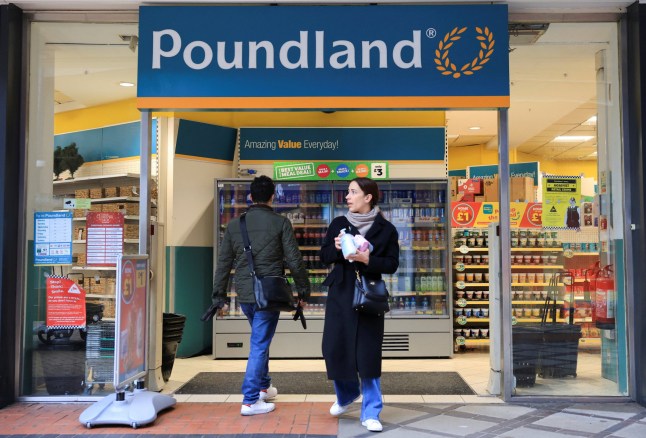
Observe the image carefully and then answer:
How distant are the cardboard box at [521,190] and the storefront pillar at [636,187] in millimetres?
718

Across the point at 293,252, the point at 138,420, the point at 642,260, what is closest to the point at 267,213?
the point at 293,252

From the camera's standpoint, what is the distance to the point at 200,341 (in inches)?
295

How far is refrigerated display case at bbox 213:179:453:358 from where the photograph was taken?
7242mm

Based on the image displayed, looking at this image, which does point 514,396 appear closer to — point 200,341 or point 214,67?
point 214,67

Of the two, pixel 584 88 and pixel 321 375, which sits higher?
pixel 584 88

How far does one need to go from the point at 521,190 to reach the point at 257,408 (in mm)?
2747

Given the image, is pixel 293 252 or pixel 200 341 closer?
pixel 293 252

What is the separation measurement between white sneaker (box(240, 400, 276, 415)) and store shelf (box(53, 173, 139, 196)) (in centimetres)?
201

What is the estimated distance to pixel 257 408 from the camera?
14.9 feet

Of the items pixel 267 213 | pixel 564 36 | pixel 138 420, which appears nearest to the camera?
pixel 138 420

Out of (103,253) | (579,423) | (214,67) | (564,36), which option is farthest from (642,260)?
(103,253)

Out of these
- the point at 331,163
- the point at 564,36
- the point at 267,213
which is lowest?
the point at 267,213

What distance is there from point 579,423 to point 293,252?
7.43 ft

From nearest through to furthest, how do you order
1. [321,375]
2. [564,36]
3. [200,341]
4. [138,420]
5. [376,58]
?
1. [138,420]
2. [376,58]
3. [564,36]
4. [321,375]
5. [200,341]
